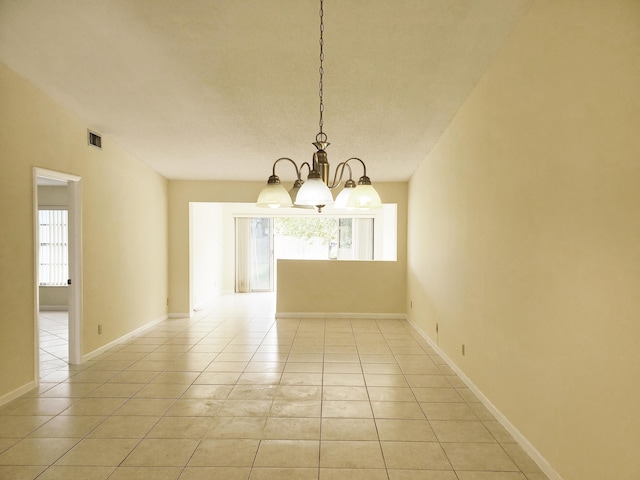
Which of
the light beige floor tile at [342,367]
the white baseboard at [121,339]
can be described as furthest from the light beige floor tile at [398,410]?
the white baseboard at [121,339]

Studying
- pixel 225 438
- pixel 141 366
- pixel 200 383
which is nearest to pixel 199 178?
pixel 141 366

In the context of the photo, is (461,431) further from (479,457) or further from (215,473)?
(215,473)

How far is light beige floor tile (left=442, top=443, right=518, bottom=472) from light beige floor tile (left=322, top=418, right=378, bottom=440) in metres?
0.50

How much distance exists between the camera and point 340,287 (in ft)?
22.0

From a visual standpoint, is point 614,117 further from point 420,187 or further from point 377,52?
point 420,187

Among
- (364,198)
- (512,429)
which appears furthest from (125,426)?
(512,429)

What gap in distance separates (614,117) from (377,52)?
1848 millimetres

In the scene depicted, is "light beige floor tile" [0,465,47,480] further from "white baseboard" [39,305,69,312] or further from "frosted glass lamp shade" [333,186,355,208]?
"white baseboard" [39,305,69,312]

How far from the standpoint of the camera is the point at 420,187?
5.66m

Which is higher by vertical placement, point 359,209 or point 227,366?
point 359,209

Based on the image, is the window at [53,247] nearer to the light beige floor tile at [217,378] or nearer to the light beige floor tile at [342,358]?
the light beige floor tile at [217,378]

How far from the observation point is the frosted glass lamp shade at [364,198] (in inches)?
86.7

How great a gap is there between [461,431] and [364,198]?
183 centimetres

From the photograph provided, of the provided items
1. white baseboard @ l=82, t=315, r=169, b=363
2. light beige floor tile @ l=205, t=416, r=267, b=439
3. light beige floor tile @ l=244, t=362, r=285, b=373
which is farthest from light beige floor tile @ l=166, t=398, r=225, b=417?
white baseboard @ l=82, t=315, r=169, b=363
